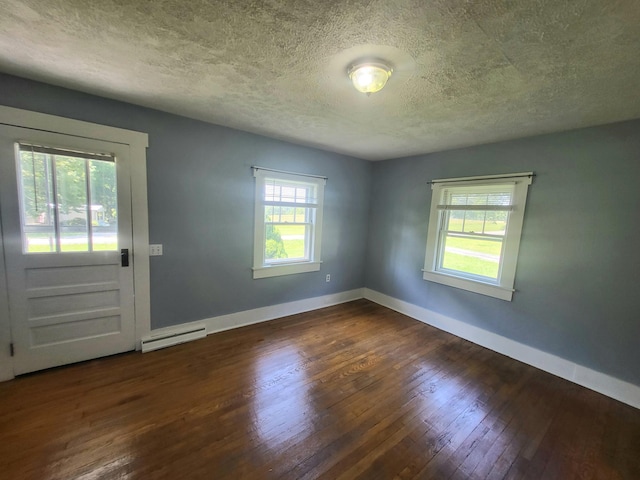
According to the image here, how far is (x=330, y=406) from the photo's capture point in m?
2.00

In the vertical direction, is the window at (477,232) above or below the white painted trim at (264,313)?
above

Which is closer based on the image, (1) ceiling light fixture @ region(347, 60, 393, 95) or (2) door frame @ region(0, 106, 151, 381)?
(1) ceiling light fixture @ region(347, 60, 393, 95)

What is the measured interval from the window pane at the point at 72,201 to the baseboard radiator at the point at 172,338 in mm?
1109

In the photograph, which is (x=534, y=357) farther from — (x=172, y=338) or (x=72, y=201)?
(x=72, y=201)

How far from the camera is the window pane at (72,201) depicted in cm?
215

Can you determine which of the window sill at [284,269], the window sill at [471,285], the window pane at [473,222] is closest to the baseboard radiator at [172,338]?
the window sill at [284,269]

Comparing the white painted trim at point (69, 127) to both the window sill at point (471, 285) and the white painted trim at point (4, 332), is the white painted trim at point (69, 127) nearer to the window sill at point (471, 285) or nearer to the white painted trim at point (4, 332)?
the white painted trim at point (4, 332)

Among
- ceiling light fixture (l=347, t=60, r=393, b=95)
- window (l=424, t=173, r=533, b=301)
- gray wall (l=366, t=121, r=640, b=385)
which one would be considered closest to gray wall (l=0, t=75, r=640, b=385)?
gray wall (l=366, t=121, r=640, b=385)

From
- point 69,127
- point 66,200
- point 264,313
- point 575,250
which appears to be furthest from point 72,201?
point 575,250

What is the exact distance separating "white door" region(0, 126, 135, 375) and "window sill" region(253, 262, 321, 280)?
4.51ft

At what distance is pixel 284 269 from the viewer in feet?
11.8

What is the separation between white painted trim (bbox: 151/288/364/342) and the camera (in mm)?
3057

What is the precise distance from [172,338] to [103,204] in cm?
152

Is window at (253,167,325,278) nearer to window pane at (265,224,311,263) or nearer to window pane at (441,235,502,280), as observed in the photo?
window pane at (265,224,311,263)
